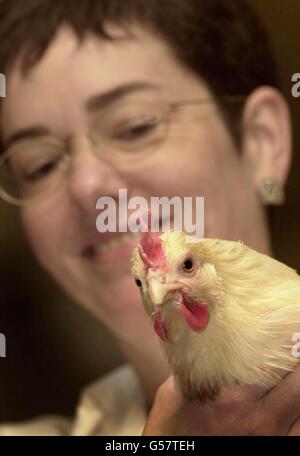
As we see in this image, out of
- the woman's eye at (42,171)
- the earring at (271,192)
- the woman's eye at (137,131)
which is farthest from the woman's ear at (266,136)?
the woman's eye at (42,171)

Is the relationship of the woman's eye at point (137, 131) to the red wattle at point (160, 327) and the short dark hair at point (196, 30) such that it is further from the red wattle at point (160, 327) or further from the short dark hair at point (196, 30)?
the red wattle at point (160, 327)

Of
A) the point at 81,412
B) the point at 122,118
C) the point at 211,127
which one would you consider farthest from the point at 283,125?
the point at 81,412

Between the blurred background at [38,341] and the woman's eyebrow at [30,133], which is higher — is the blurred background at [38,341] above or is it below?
below

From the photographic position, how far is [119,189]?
0.75 m

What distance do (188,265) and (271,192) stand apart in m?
0.28

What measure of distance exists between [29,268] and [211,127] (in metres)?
0.31

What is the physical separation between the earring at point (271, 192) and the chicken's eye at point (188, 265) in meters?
0.27

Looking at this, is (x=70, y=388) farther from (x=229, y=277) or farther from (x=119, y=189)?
(x=229, y=277)

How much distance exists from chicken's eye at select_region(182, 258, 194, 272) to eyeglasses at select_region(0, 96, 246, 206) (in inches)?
10.7

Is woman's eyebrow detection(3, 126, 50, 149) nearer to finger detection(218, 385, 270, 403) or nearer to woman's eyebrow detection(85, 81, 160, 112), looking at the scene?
woman's eyebrow detection(85, 81, 160, 112)

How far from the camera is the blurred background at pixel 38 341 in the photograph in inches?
31.7
